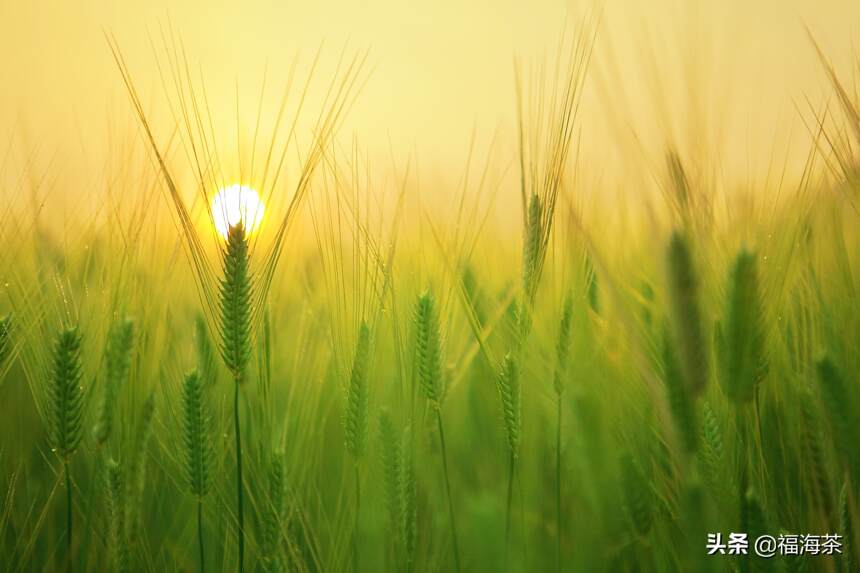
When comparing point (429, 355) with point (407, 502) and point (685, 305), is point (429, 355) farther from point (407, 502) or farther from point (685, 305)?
point (685, 305)

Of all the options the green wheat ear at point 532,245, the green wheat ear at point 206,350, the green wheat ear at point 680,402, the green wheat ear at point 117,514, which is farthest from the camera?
the green wheat ear at point 206,350

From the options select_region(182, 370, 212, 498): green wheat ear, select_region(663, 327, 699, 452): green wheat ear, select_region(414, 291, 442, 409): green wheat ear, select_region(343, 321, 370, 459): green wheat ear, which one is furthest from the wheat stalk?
select_region(663, 327, 699, 452): green wheat ear

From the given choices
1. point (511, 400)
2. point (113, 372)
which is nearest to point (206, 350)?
point (113, 372)

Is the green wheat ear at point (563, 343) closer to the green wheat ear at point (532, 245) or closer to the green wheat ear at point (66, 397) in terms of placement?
the green wheat ear at point (532, 245)

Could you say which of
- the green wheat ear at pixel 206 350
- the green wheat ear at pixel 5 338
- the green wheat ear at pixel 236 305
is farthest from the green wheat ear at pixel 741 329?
the green wheat ear at pixel 5 338

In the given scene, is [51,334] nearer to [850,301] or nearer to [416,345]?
[416,345]

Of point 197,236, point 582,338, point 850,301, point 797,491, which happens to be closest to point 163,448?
point 197,236
